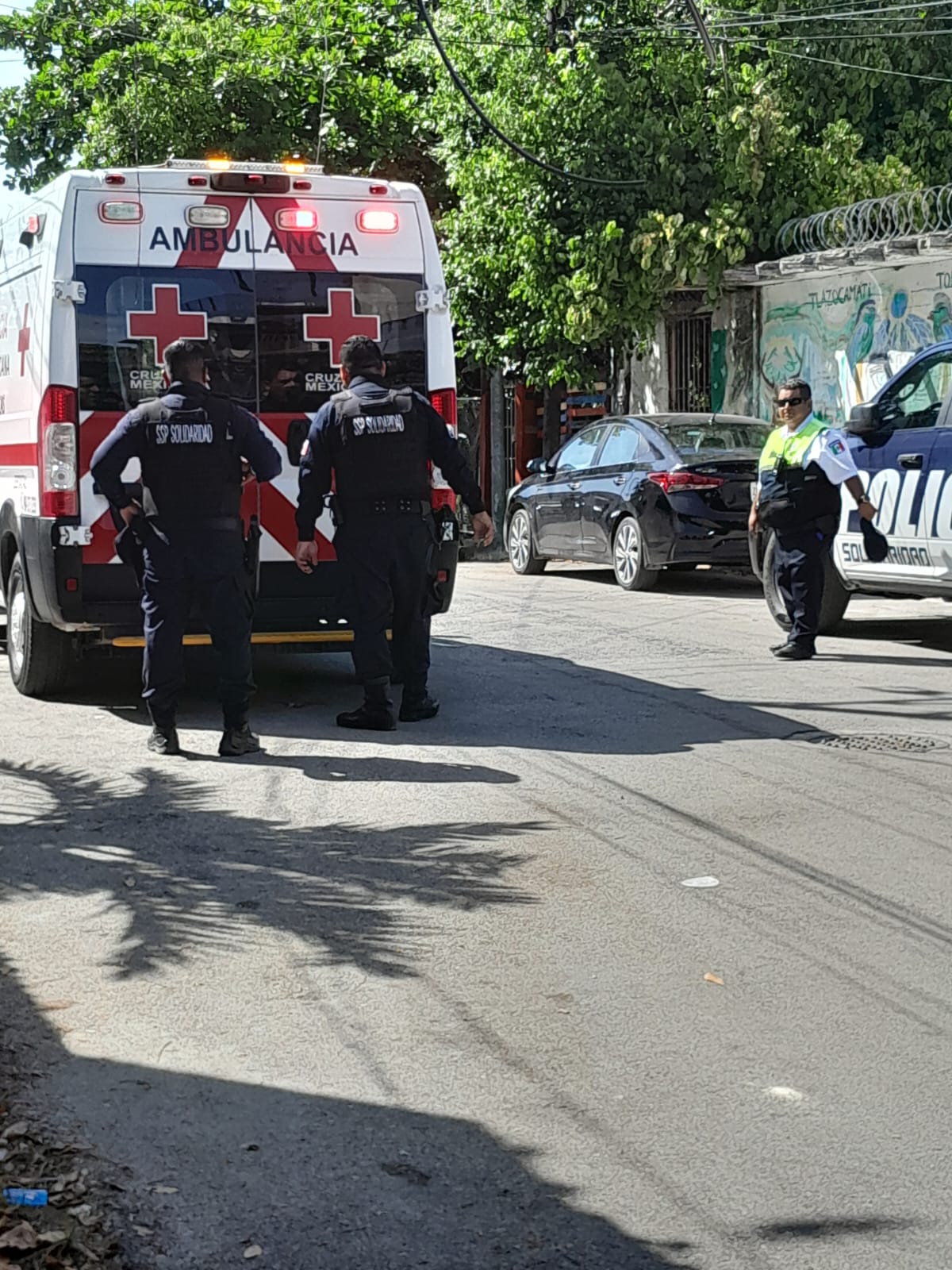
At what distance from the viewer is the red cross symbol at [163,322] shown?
9070 mm

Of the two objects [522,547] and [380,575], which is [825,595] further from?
[522,547]

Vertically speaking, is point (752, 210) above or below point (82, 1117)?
above

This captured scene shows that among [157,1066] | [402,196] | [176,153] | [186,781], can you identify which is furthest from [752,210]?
[157,1066]

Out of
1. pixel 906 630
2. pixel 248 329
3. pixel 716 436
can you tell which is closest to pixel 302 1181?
pixel 248 329

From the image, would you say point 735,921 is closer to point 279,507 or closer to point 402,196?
point 279,507

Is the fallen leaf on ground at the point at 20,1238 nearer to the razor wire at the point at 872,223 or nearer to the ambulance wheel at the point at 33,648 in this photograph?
the ambulance wheel at the point at 33,648

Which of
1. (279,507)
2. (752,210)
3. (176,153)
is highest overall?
(176,153)

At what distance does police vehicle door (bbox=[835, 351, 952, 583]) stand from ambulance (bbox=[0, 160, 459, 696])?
10.8 feet

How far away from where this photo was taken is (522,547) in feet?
63.5

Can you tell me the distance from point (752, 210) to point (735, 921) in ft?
53.3

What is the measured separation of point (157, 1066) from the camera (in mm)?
4301

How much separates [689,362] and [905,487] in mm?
11929

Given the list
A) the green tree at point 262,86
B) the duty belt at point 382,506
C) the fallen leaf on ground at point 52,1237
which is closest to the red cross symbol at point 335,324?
the duty belt at point 382,506

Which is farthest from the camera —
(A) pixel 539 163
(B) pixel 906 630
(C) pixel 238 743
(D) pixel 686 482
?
(A) pixel 539 163
